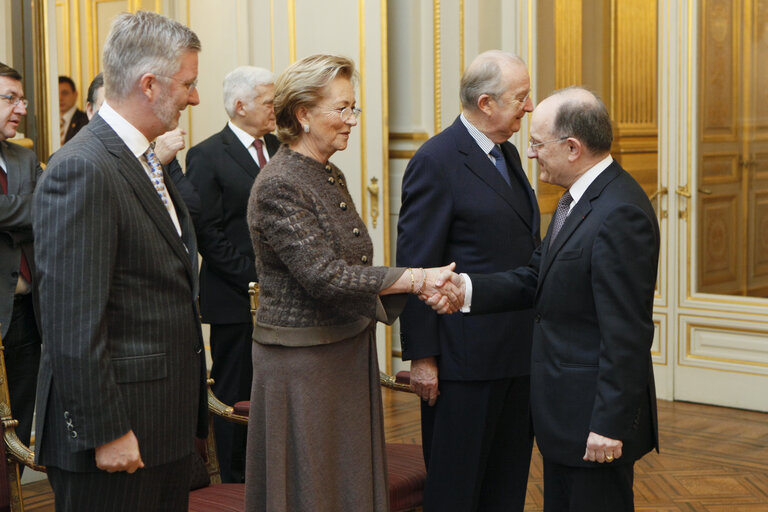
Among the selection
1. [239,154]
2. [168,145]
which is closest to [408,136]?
[239,154]

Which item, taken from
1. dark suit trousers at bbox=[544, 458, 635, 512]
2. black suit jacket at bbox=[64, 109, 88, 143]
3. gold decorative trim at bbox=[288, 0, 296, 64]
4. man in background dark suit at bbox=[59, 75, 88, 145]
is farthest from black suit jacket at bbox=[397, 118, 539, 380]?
man in background dark suit at bbox=[59, 75, 88, 145]

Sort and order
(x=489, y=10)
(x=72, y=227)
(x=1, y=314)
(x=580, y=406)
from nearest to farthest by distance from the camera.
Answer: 1. (x=72, y=227)
2. (x=580, y=406)
3. (x=1, y=314)
4. (x=489, y=10)

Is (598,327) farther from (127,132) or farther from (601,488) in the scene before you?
(127,132)

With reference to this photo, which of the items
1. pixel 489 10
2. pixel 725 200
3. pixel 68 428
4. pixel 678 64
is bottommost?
pixel 68 428

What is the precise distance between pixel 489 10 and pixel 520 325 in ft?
11.1

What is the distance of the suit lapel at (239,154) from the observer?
162 inches

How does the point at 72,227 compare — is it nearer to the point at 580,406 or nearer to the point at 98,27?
the point at 580,406

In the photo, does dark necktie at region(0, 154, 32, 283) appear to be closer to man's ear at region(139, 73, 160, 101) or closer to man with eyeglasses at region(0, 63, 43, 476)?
man with eyeglasses at region(0, 63, 43, 476)

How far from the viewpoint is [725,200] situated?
555 cm

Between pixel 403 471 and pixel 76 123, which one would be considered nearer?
pixel 403 471

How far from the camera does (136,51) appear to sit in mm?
2053

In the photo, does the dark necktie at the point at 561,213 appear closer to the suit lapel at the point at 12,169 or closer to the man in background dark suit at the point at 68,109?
the suit lapel at the point at 12,169

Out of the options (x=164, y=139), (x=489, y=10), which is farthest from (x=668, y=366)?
(x=164, y=139)

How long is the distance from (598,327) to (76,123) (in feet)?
20.0
